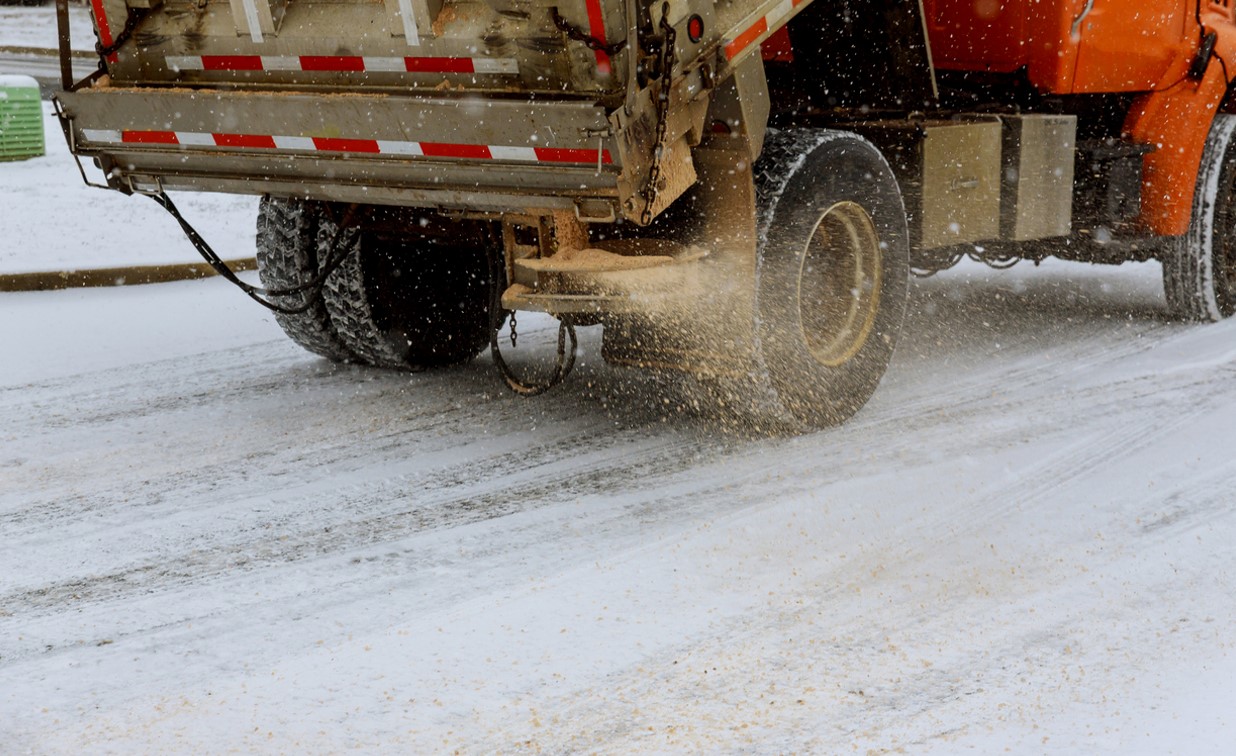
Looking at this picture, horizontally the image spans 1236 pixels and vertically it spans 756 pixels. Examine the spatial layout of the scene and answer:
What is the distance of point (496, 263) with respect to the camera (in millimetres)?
5113

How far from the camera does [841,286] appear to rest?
5246 mm

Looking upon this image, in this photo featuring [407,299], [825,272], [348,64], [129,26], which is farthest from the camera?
[407,299]

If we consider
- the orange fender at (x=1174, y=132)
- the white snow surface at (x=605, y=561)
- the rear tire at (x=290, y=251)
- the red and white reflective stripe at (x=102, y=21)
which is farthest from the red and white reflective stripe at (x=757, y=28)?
the orange fender at (x=1174, y=132)

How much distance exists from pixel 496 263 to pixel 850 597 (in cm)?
213

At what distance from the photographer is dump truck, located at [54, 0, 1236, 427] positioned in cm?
414

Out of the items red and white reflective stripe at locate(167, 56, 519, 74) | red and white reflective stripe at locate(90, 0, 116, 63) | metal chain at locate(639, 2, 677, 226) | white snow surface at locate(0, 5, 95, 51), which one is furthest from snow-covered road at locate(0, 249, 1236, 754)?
white snow surface at locate(0, 5, 95, 51)

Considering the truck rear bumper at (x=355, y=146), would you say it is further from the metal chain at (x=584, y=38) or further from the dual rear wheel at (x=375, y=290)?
the dual rear wheel at (x=375, y=290)

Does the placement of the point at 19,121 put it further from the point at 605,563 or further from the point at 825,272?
the point at 605,563

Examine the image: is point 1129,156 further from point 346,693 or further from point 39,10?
point 39,10

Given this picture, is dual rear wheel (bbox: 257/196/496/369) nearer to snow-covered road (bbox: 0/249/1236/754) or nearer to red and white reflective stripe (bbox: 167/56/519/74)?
snow-covered road (bbox: 0/249/1236/754)

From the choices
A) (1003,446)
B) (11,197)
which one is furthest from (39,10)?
(1003,446)

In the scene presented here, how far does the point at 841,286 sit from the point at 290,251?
217 centimetres

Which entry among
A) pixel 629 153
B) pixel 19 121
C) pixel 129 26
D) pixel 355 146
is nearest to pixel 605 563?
pixel 629 153

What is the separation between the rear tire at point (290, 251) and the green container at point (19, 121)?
23.0 ft
